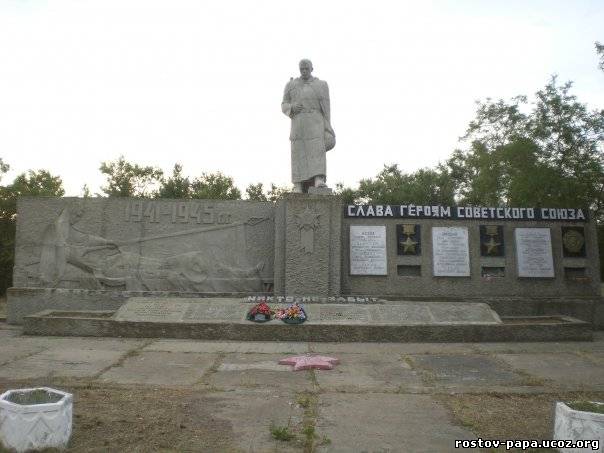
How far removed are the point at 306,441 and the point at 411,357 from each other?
3.23 meters

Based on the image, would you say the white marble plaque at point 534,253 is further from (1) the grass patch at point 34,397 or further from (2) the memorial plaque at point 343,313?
(1) the grass patch at point 34,397

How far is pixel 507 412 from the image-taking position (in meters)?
4.02

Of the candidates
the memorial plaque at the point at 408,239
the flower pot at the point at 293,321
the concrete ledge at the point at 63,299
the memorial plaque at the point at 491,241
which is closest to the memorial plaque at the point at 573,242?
the memorial plaque at the point at 491,241

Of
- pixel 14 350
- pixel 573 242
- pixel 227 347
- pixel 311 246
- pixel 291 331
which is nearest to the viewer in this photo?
pixel 14 350

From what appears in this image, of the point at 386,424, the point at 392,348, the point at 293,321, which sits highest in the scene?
the point at 293,321

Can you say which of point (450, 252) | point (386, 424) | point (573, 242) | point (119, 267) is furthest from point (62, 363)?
point (573, 242)

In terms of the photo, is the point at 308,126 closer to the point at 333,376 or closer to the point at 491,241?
the point at 491,241

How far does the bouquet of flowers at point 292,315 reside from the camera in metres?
7.51

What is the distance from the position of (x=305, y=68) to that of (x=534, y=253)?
565 centimetres

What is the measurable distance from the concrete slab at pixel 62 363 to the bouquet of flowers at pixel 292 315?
2292mm

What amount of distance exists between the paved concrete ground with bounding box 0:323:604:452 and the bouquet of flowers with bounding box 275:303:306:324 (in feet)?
1.43

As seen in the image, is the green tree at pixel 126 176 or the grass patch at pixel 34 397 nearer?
the grass patch at pixel 34 397

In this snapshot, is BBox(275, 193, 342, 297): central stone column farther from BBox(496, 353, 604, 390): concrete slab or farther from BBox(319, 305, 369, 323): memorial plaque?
BBox(496, 353, 604, 390): concrete slab

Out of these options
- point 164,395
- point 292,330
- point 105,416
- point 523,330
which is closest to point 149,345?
point 292,330
